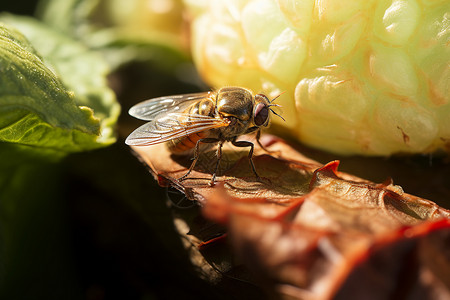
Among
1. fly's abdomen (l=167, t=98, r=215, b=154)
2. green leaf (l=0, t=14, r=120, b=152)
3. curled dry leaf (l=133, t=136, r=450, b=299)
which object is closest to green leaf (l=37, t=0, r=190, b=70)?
green leaf (l=0, t=14, r=120, b=152)

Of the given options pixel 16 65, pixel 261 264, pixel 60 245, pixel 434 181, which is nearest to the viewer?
pixel 261 264

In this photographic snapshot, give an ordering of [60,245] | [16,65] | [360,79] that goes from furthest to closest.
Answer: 1. [60,245]
2. [360,79]
3. [16,65]

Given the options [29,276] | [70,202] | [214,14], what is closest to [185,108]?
[214,14]

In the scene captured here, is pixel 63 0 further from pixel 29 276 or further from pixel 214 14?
pixel 29 276

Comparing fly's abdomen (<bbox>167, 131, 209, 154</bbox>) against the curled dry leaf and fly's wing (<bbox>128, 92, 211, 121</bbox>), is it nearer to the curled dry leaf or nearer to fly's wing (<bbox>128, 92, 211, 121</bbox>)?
fly's wing (<bbox>128, 92, 211, 121</bbox>)

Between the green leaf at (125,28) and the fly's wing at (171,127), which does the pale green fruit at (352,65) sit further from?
the green leaf at (125,28)

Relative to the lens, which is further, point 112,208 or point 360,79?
point 112,208

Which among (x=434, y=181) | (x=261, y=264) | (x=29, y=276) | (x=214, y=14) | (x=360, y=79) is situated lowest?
(x=29, y=276)
